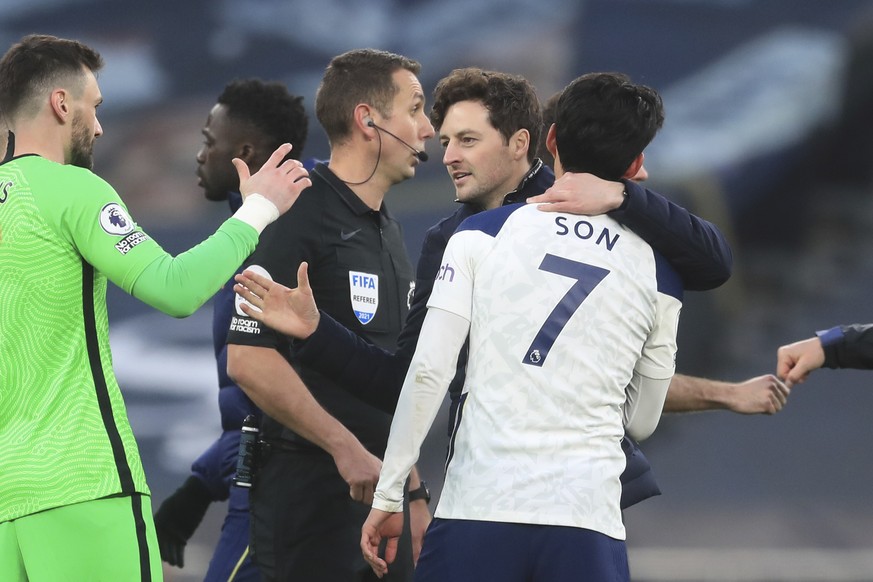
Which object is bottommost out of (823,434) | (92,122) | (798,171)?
(823,434)

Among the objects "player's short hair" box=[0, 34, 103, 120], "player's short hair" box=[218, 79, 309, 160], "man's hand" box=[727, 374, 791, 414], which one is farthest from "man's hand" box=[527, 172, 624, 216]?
"player's short hair" box=[218, 79, 309, 160]

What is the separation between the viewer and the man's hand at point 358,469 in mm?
3725

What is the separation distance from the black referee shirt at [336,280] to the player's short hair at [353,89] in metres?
0.28

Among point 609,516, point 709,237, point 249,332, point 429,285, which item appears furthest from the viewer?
point 249,332

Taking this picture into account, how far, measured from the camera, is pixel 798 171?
11250 millimetres

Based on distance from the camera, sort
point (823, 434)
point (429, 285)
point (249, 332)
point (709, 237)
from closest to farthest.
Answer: point (709, 237) < point (429, 285) < point (249, 332) < point (823, 434)

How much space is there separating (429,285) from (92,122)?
3.13 feet

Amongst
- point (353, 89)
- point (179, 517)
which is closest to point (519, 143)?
point (353, 89)

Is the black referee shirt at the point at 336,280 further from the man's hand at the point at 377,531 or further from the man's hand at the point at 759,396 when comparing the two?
the man's hand at the point at 759,396

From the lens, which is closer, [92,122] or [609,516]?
[609,516]

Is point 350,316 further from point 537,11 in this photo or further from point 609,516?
point 537,11

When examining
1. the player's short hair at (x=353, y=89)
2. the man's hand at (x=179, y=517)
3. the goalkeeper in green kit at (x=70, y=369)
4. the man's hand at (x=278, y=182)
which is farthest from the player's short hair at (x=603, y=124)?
the man's hand at (x=179, y=517)

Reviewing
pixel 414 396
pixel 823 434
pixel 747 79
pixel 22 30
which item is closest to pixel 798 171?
pixel 747 79

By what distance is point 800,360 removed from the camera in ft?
13.7
